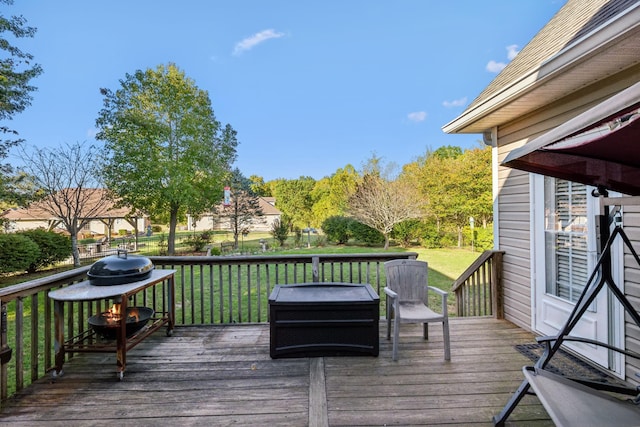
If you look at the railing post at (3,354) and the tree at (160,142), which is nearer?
the railing post at (3,354)

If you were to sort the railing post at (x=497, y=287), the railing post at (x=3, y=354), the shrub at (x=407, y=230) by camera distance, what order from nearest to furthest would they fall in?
the railing post at (x=3, y=354) → the railing post at (x=497, y=287) → the shrub at (x=407, y=230)

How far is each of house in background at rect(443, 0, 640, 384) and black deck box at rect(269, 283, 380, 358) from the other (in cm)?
189

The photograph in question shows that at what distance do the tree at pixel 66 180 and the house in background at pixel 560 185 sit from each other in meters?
12.9

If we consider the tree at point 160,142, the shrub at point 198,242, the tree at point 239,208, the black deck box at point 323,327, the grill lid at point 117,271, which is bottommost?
the shrub at point 198,242

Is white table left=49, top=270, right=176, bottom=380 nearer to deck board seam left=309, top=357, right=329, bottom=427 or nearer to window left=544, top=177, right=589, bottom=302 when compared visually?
deck board seam left=309, top=357, right=329, bottom=427

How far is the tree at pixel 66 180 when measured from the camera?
10664 millimetres

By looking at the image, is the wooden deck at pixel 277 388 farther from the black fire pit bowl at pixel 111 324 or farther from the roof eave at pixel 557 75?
the roof eave at pixel 557 75

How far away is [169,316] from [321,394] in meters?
2.13

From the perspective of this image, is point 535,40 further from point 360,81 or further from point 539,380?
point 360,81

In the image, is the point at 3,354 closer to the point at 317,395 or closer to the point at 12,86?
the point at 317,395

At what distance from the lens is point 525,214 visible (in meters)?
3.62

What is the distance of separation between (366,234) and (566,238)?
1206cm

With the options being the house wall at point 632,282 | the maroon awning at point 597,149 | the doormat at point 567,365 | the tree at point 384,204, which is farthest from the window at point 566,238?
the tree at point 384,204

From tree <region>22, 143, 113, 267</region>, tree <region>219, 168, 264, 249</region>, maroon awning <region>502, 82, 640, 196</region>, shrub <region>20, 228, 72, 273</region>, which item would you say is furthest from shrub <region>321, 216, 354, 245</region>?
maroon awning <region>502, 82, 640, 196</region>
